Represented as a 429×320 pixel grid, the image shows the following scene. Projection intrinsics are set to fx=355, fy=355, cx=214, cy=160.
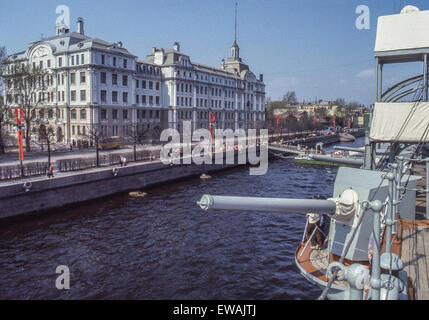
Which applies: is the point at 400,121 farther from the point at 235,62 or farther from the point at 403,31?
the point at 235,62

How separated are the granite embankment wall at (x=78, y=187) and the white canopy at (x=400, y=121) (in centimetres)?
2065

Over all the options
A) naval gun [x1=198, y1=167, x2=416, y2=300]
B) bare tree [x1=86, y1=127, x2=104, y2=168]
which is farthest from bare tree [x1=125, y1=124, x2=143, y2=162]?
naval gun [x1=198, y1=167, x2=416, y2=300]

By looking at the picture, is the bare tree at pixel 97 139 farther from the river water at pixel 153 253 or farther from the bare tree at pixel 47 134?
the river water at pixel 153 253

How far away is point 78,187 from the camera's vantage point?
26.5 m

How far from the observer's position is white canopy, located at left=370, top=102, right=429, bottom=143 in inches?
509

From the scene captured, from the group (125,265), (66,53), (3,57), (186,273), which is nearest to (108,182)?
(125,265)

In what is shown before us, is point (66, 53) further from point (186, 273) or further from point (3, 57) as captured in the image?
point (186, 273)

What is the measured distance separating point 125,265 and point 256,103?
296 ft

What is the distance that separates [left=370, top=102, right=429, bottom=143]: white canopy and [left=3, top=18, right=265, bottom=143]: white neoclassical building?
34694 millimetres

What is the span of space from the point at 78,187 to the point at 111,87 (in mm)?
32219

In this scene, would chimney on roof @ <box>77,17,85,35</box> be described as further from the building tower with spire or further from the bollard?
the bollard

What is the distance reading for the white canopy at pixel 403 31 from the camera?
44.5 feet

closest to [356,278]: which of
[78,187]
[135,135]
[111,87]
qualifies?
[78,187]

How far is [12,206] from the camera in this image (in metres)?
22.2
